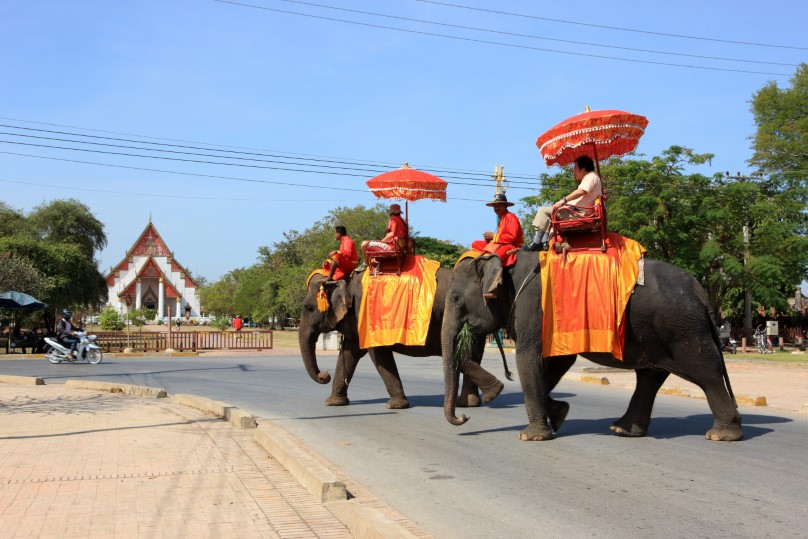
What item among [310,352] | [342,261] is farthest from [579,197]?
[310,352]

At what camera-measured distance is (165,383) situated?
1884 cm

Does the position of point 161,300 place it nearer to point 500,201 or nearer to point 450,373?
point 500,201

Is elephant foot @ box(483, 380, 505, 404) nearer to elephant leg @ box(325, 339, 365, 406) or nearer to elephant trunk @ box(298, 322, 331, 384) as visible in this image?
elephant leg @ box(325, 339, 365, 406)

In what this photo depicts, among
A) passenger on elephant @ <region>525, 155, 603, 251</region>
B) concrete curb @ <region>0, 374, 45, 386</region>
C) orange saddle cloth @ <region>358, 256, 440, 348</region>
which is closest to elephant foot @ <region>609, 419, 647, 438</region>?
passenger on elephant @ <region>525, 155, 603, 251</region>

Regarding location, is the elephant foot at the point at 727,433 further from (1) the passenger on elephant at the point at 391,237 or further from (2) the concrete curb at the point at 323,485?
(1) the passenger on elephant at the point at 391,237

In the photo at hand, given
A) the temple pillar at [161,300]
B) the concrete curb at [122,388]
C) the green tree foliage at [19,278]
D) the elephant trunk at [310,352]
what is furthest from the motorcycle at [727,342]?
the temple pillar at [161,300]

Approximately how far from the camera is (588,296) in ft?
28.0

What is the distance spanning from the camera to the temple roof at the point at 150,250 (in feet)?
301

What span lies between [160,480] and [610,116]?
584 centimetres

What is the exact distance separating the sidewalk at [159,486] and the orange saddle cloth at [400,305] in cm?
231

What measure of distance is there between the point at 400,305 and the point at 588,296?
347cm

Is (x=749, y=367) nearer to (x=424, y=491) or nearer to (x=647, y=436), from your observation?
(x=647, y=436)

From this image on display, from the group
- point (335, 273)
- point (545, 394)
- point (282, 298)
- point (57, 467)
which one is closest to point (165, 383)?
point (335, 273)

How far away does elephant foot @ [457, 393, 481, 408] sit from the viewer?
40.0ft
